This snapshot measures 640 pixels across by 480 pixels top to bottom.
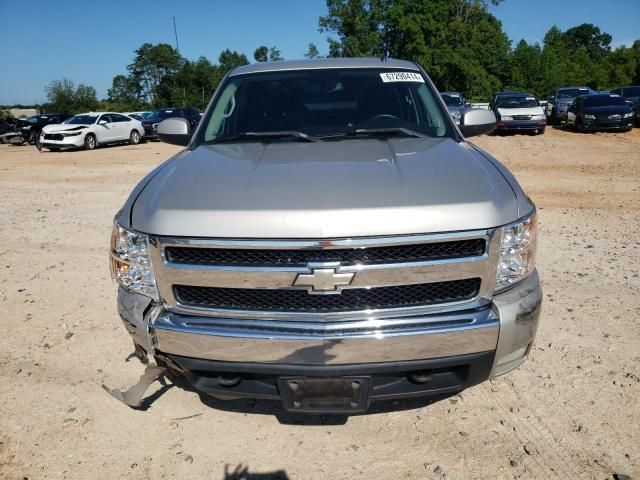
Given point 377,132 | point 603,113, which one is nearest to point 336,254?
point 377,132

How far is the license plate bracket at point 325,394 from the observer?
2.26 meters

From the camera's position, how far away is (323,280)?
221 cm

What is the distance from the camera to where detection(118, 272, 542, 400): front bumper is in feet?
7.27

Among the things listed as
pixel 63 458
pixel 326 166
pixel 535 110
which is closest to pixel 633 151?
pixel 535 110

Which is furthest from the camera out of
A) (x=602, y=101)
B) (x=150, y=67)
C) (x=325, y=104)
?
(x=150, y=67)

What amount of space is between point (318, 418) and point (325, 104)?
210cm

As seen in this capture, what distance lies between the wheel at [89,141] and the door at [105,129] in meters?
0.21

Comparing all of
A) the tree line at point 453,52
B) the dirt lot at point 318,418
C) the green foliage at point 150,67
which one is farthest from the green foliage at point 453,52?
the dirt lot at point 318,418

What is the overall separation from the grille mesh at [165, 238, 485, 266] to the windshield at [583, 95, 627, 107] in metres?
20.6

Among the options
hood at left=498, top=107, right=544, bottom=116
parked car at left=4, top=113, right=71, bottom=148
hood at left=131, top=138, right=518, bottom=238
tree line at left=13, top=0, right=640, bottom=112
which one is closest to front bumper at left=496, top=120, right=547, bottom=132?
hood at left=498, top=107, right=544, bottom=116

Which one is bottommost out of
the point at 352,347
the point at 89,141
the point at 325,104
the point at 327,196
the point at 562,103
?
the point at 89,141

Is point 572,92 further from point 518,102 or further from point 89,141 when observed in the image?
point 89,141

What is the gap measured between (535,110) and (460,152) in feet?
62.6

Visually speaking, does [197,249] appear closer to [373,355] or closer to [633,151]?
[373,355]
